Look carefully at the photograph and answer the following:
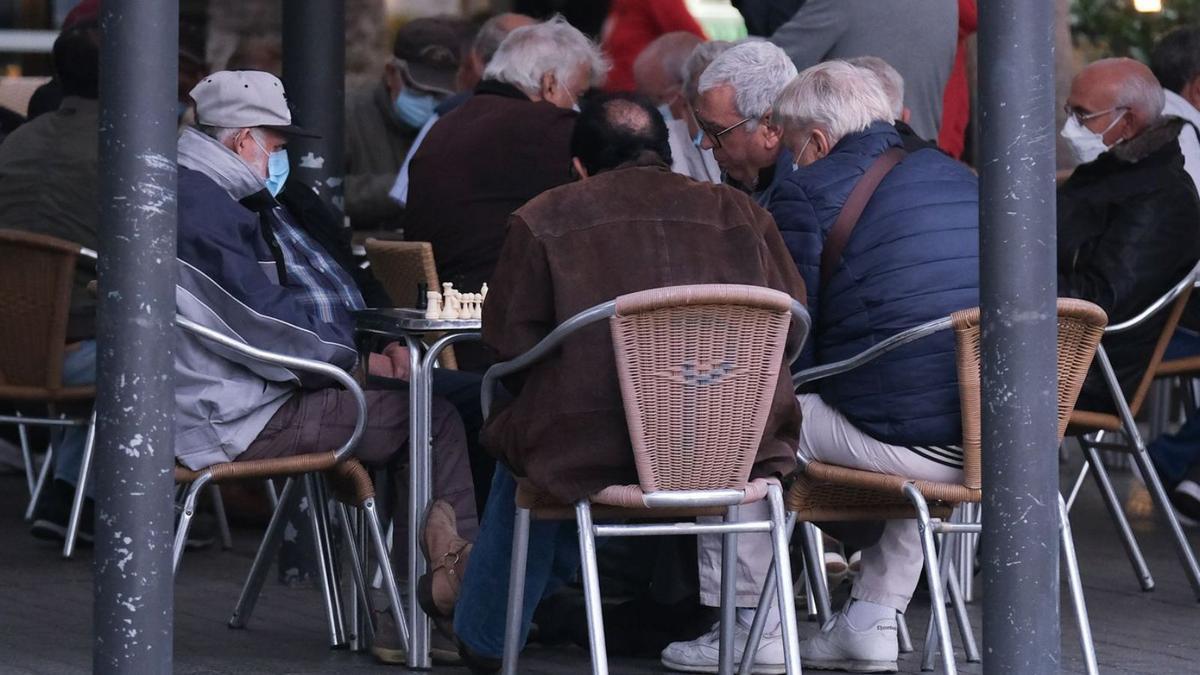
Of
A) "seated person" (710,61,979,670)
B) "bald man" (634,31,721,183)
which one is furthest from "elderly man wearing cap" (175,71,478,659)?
"bald man" (634,31,721,183)

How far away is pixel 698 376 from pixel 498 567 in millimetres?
810

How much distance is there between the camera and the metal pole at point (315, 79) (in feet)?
20.7

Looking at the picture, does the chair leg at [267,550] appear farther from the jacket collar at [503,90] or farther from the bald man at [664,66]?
the bald man at [664,66]

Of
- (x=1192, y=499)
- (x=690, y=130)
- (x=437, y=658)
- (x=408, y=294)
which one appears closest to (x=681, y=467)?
(x=437, y=658)

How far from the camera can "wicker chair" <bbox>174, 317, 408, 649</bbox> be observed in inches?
185

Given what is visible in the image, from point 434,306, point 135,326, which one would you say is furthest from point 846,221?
point 135,326

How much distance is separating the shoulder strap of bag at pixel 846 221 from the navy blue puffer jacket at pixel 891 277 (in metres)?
0.01

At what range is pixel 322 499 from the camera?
17.4ft

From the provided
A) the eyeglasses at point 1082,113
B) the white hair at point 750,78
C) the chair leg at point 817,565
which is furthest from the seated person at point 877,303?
the eyeglasses at point 1082,113

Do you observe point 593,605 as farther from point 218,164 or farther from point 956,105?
point 956,105

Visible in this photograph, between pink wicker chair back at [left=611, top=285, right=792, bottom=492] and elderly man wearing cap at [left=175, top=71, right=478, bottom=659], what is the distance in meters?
0.88

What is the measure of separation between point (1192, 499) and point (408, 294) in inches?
115

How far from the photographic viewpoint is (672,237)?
4.21m

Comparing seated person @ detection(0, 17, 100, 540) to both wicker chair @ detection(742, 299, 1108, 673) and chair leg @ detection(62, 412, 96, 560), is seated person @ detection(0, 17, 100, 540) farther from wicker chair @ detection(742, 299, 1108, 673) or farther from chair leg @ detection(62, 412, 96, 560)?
wicker chair @ detection(742, 299, 1108, 673)
